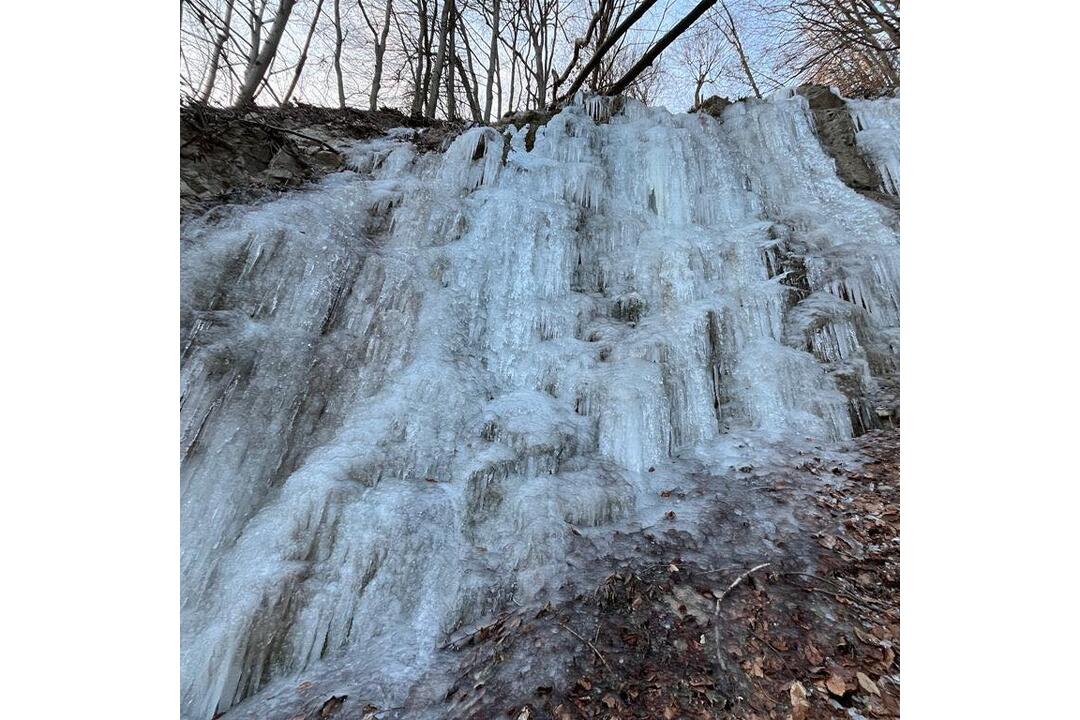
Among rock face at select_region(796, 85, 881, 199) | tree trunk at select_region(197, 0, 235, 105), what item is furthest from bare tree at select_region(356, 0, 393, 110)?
rock face at select_region(796, 85, 881, 199)

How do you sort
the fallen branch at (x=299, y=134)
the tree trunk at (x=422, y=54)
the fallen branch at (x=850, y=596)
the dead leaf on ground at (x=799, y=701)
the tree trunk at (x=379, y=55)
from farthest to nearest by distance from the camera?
the tree trunk at (x=422, y=54)
the tree trunk at (x=379, y=55)
the fallen branch at (x=299, y=134)
the fallen branch at (x=850, y=596)
the dead leaf on ground at (x=799, y=701)

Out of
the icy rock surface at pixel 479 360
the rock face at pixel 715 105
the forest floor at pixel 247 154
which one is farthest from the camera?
the rock face at pixel 715 105

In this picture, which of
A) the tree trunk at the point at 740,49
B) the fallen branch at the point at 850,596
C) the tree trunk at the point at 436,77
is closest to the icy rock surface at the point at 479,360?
the fallen branch at the point at 850,596

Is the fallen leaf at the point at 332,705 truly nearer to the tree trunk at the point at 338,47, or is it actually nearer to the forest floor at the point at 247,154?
the forest floor at the point at 247,154

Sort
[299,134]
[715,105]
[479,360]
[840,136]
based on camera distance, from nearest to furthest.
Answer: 1. [479,360]
2. [299,134]
3. [840,136]
4. [715,105]

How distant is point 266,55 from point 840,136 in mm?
6088

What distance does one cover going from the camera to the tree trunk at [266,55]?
4348mm

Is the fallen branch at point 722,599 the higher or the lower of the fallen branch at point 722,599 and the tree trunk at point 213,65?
the lower

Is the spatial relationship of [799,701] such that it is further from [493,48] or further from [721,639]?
[493,48]

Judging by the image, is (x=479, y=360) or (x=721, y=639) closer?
(x=721, y=639)

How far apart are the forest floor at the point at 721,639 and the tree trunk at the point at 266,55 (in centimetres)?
548

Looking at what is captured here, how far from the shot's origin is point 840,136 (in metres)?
4.38

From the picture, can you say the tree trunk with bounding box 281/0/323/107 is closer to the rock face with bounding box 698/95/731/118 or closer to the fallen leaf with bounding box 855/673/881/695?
the rock face with bounding box 698/95/731/118

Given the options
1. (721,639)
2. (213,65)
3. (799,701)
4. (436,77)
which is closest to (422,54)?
(436,77)
